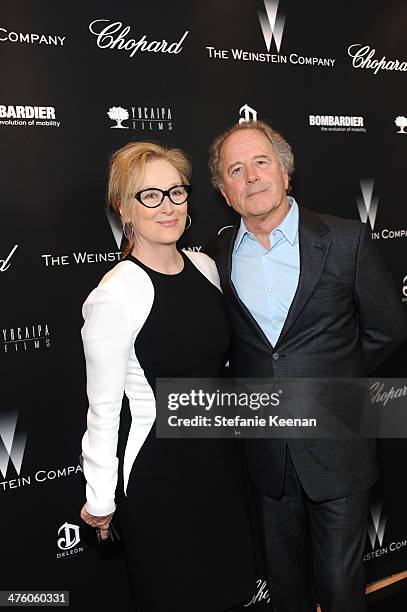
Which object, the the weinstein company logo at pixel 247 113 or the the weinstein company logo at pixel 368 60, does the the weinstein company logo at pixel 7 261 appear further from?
the the weinstein company logo at pixel 368 60

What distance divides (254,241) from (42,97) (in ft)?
2.97

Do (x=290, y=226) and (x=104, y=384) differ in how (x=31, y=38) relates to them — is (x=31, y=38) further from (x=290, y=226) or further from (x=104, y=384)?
(x=104, y=384)

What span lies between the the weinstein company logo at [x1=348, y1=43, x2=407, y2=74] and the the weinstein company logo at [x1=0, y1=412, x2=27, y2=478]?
214cm

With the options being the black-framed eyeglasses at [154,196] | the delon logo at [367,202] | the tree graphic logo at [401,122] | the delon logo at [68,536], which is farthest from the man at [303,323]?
the tree graphic logo at [401,122]

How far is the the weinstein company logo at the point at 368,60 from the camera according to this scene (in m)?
2.81

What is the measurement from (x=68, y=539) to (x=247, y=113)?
73.4 inches

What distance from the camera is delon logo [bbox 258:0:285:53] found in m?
2.57

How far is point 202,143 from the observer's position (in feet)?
8.12

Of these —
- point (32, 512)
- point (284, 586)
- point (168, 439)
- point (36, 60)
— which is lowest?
point (284, 586)

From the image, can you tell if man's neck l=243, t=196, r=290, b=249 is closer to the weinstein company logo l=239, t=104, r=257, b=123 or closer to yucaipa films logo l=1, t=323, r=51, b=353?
the weinstein company logo l=239, t=104, r=257, b=123

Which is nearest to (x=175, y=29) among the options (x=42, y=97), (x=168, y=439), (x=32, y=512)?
(x=42, y=97)

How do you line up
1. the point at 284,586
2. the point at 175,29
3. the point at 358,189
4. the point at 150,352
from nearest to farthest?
the point at 150,352, the point at 284,586, the point at 175,29, the point at 358,189

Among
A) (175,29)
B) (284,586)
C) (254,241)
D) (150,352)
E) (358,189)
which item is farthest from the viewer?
(358,189)

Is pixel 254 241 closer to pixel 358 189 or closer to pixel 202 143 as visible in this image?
pixel 202 143
